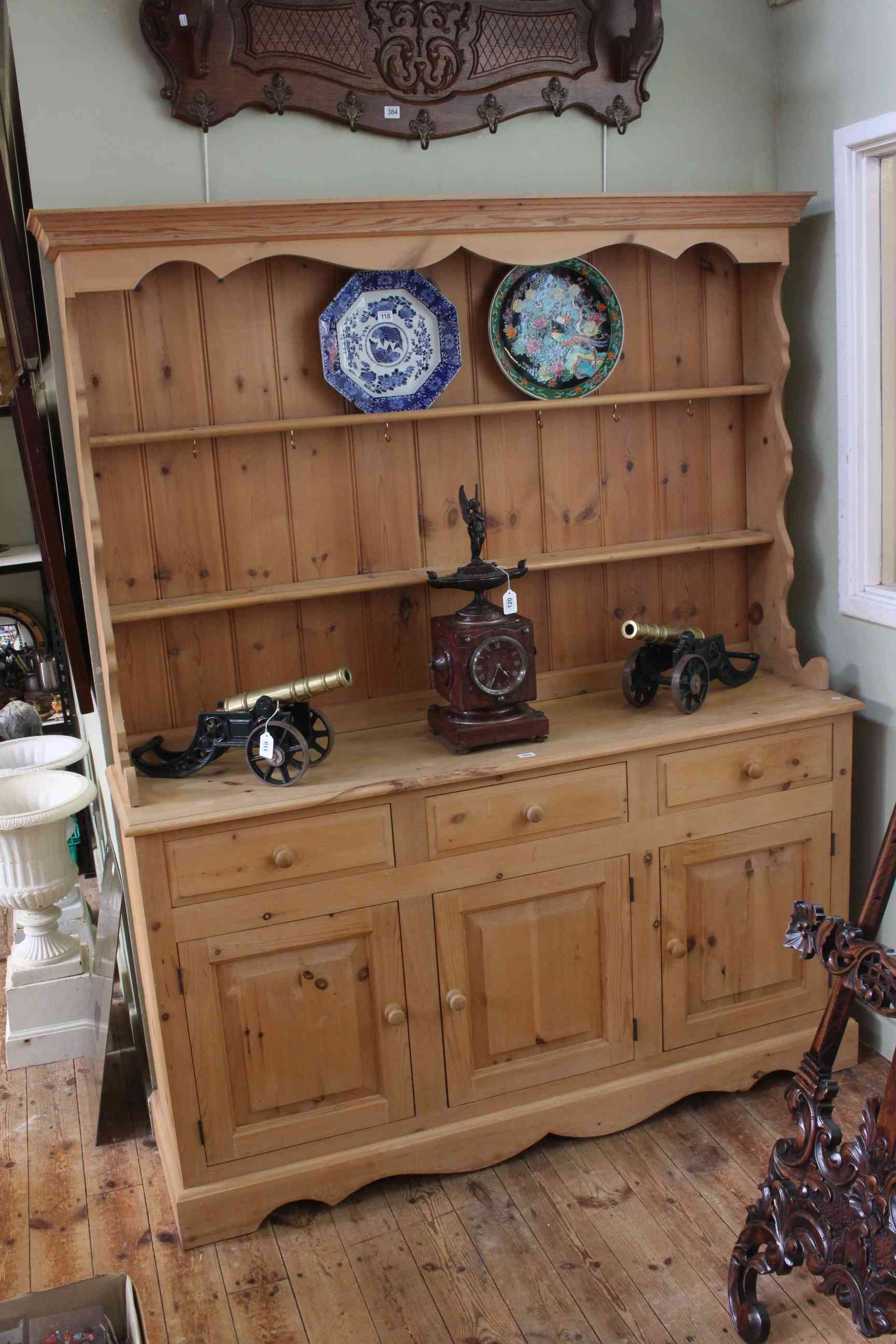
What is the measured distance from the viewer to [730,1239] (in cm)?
241

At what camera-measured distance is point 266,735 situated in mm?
2426

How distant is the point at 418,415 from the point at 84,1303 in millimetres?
1769

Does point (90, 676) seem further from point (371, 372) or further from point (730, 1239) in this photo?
point (730, 1239)

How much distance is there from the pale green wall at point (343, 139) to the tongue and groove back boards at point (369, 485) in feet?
→ 0.57

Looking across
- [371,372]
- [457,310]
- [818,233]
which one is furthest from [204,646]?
[818,233]

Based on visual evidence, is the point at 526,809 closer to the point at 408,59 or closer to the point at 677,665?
the point at 677,665

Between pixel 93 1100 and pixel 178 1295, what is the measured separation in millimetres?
687

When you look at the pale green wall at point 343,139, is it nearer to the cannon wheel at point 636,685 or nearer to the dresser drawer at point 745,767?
the cannon wheel at point 636,685

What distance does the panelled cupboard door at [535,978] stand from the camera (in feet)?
8.44

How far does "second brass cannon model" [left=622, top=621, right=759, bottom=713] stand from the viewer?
2.74 meters

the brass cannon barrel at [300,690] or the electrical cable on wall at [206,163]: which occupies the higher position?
the electrical cable on wall at [206,163]

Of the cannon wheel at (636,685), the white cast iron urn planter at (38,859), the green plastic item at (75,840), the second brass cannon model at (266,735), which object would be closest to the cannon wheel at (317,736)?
the second brass cannon model at (266,735)

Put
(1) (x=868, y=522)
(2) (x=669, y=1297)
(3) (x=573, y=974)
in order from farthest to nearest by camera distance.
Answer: (1) (x=868, y=522)
(3) (x=573, y=974)
(2) (x=669, y=1297)

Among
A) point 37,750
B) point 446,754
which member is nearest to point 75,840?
point 37,750
